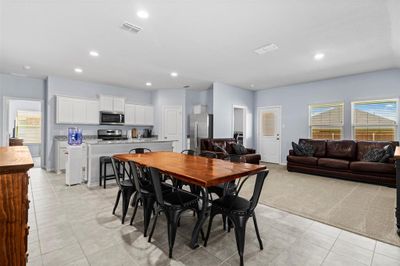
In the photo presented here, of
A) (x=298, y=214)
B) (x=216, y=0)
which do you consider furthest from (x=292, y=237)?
(x=216, y=0)

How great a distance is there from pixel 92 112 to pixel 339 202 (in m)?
6.57

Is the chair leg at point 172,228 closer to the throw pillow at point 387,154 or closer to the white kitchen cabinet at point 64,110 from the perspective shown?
the throw pillow at point 387,154

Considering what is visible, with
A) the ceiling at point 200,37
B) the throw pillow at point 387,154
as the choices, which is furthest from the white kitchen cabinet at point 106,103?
the throw pillow at point 387,154

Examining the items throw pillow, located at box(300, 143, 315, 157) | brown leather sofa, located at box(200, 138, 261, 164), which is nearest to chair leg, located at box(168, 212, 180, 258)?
brown leather sofa, located at box(200, 138, 261, 164)

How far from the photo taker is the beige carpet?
254 centimetres

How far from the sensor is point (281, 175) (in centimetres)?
524

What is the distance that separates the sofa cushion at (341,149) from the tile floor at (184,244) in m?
3.54

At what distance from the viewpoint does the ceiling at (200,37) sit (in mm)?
2467

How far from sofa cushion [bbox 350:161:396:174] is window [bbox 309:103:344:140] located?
1487mm

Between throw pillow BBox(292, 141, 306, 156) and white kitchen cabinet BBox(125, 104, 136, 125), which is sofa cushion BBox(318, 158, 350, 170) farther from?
white kitchen cabinet BBox(125, 104, 136, 125)

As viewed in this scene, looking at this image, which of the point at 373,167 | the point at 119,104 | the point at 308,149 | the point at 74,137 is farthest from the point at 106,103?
the point at 373,167

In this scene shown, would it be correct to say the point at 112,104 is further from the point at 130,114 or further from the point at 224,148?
the point at 224,148

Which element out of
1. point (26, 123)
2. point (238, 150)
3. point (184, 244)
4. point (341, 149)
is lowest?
point (184, 244)

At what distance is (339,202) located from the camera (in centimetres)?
333
